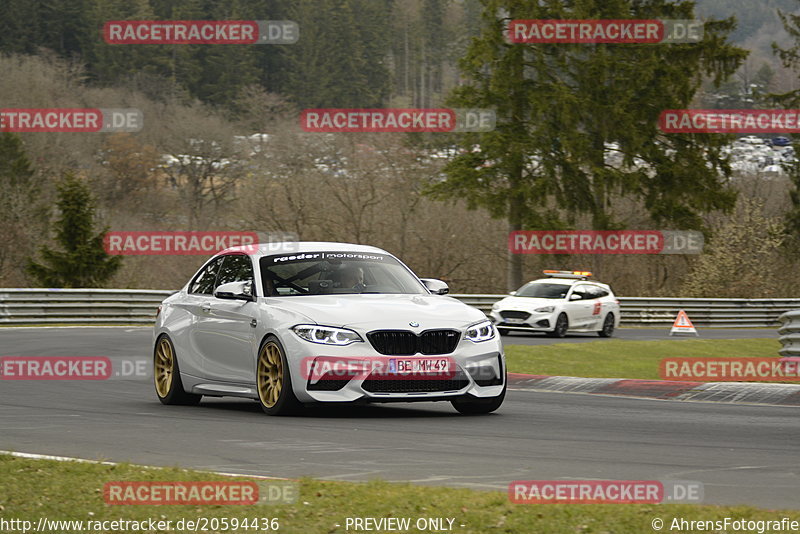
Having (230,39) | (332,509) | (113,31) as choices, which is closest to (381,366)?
(332,509)

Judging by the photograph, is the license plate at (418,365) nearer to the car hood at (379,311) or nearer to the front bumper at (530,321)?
the car hood at (379,311)

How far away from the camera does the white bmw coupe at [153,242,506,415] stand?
40.0ft

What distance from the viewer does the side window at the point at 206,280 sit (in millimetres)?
14469

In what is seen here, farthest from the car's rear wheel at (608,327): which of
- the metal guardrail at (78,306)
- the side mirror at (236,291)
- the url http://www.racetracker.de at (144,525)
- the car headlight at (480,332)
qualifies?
the url http://www.racetracker.de at (144,525)

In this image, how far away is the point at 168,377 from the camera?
14.5 m

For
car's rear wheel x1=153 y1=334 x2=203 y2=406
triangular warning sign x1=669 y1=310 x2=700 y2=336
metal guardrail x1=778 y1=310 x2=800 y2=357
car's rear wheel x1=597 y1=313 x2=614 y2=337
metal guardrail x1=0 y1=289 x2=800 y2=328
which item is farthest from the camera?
triangular warning sign x1=669 y1=310 x2=700 y2=336

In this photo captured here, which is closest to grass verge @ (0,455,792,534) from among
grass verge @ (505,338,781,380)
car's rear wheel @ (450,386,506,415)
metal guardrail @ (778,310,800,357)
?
car's rear wheel @ (450,386,506,415)

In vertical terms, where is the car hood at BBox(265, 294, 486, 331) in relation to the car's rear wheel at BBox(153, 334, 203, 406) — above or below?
above

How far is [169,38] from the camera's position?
9475cm

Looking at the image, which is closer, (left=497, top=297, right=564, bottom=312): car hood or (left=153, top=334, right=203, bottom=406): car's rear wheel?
(left=153, top=334, right=203, bottom=406): car's rear wheel

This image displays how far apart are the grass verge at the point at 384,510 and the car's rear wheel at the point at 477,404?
16.3ft

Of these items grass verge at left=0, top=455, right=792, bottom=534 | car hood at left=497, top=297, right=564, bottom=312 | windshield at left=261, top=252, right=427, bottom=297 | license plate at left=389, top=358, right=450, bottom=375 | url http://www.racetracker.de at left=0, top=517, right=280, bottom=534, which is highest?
windshield at left=261, top=252, right=427, bottom=297

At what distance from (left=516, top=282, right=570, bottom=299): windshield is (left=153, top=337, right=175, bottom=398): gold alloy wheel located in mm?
20758

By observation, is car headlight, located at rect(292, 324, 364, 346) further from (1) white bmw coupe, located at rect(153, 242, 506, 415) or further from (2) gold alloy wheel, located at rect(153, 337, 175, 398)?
(2) gold alloy wheel, located at rect(153, 337, 175, 398)
